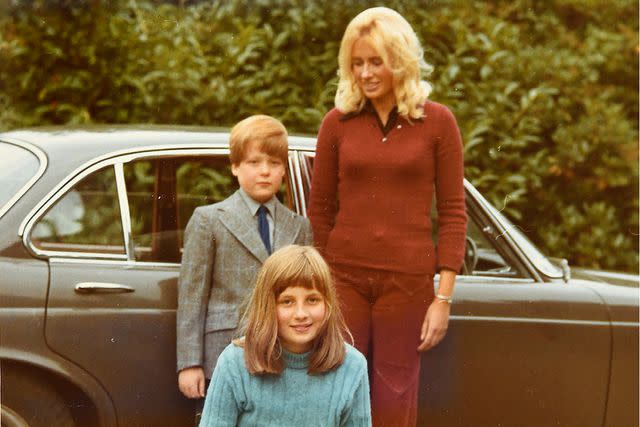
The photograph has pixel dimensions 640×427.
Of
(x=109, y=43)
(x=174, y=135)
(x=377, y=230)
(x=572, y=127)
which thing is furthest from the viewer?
(x=572, y=127)

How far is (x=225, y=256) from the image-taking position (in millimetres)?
3430

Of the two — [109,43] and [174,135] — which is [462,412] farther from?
[109,43]

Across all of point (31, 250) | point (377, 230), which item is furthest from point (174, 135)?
point (377, 230)

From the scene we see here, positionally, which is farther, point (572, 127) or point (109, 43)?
point (572, 127)

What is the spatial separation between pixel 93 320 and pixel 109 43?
153 inches

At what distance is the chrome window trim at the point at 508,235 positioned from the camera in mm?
4051

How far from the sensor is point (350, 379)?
8.72 ft

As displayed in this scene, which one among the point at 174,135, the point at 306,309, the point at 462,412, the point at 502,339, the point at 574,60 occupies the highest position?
the point at 574,60

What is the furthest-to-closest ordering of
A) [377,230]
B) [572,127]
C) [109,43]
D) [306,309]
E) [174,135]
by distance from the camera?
[572,127], [109,43], [174,135], [377,230], [306,309]

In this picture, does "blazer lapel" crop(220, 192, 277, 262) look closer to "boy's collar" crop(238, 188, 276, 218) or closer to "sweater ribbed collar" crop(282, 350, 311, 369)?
"boy's collar" crop(238, 188, 276, 218)

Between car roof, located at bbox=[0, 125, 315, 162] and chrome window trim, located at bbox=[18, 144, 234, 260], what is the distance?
0.06ft

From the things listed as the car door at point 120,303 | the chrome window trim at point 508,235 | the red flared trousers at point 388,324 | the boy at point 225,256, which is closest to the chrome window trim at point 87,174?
the car door at point 120,303

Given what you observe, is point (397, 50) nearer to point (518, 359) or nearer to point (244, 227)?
point (244, 227)

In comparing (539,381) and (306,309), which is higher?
(306,309)
